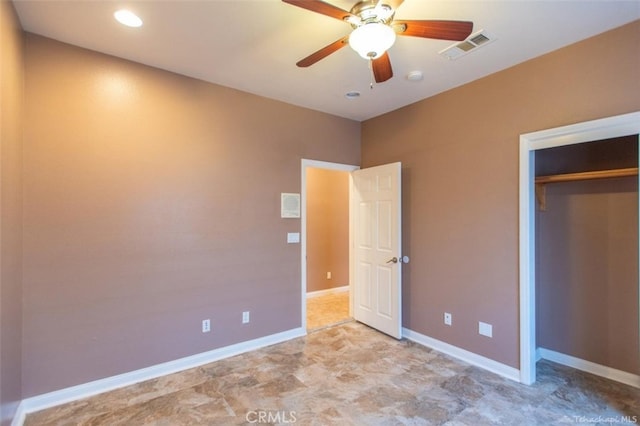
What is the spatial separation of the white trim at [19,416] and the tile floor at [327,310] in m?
2.69

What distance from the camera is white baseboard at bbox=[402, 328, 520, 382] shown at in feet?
9.46

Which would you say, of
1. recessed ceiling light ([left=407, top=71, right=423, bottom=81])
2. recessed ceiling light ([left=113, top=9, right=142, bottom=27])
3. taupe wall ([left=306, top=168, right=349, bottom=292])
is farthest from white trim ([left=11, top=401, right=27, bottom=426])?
recessed ceiling light ([left=407, top=71, right=423, bottom=81])

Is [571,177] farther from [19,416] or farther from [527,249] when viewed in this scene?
[19,416]

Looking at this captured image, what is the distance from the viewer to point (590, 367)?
9.66 ft

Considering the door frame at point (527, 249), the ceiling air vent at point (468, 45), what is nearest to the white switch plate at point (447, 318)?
the door frame at point (527, 249)

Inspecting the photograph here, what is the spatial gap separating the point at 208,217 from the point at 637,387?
4.12 meters

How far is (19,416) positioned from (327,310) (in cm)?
351

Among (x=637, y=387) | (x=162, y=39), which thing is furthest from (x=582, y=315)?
(x=162, y=39)

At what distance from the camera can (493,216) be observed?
120 inches

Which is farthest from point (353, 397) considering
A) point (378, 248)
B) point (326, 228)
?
point (326, 228)

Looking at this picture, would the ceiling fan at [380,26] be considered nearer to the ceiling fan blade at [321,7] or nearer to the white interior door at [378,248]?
the ceiling fan blade at [321,7]

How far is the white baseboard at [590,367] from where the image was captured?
2719 millimetres

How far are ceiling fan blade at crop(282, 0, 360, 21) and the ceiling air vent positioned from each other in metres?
1.19

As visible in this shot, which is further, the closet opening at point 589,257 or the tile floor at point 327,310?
the tile floor at point 327,310
